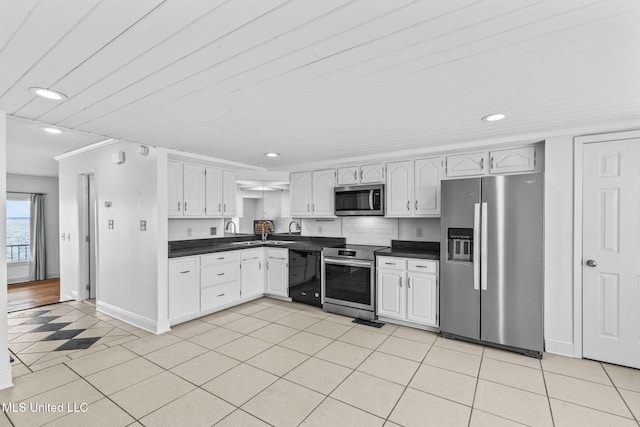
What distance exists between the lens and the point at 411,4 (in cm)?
122

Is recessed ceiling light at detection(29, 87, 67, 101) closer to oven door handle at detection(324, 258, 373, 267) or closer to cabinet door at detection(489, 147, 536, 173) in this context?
oven door handle at detection(324, 258, 373, 267)

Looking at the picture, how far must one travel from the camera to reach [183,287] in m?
3.88

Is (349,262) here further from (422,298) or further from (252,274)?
(252,274)

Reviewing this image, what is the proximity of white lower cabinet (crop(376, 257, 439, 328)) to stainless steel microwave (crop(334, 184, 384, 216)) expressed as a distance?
717 millimetres

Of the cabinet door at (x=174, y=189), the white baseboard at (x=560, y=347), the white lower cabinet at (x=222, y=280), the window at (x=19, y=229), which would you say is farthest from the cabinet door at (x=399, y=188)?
the window at (x=19, y=229)

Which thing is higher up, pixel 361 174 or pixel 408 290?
pixel 361 174

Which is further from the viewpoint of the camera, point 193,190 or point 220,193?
point 220,193

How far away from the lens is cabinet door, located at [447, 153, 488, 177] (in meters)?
3.57

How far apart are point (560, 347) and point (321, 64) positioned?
358 centimetres

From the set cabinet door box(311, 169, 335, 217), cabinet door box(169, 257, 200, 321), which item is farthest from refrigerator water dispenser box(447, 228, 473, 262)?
cabinet door box(169, 257, 200, 321)

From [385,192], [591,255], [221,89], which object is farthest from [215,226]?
[591,255]

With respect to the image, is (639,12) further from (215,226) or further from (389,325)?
(215,226)

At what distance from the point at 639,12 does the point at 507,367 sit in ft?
9.12

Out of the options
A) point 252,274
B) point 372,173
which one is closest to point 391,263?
point 372,173
